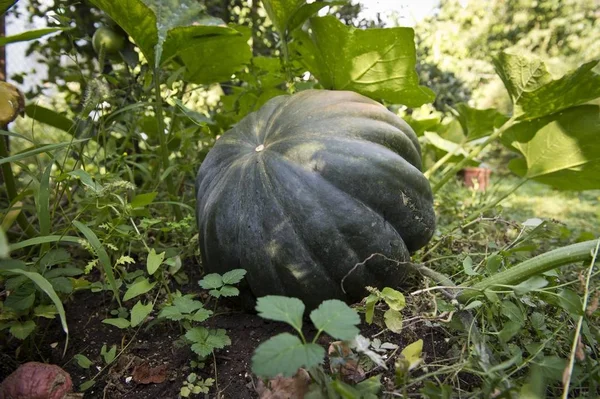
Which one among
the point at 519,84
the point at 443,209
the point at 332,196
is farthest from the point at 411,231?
the point at 443,209

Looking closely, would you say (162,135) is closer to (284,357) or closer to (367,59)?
(367,59)

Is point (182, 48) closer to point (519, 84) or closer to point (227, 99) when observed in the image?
point (227, 99)

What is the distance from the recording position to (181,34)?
4.91 feet

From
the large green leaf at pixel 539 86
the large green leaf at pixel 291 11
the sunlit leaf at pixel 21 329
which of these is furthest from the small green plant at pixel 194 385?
the large green leaf at pixel 539 86

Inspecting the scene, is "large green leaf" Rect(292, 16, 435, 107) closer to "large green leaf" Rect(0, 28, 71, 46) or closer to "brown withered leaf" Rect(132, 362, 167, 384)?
"large green leaf" Rect(0, 28, 71, 46)

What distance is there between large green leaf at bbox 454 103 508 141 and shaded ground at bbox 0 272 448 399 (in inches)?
45.4

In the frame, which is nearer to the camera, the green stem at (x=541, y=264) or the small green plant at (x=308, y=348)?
the small green plant at (x=308, y=348)

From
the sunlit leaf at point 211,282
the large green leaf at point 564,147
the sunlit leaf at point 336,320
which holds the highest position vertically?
the large green leaf at point 564,147

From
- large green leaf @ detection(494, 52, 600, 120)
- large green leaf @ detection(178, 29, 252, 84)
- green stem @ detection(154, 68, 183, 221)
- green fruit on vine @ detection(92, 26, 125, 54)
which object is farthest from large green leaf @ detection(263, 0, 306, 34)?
large green leaf @ detection(494, 52, 600, 120)

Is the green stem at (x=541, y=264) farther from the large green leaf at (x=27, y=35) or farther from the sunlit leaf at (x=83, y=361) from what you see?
the large green leaf at (x=27, y=35)

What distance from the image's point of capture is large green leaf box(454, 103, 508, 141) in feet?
6.43

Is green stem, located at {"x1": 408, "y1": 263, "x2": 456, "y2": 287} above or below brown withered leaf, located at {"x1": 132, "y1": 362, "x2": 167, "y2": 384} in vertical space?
above

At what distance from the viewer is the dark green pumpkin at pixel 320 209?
3.85 feet

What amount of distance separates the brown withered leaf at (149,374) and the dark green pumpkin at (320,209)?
1.00 ft
